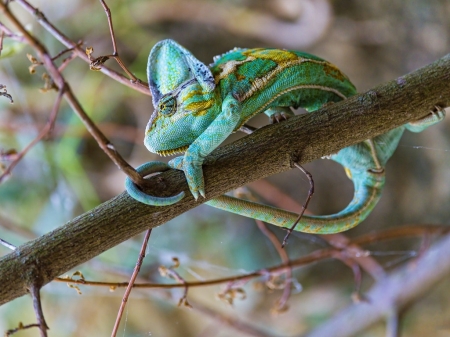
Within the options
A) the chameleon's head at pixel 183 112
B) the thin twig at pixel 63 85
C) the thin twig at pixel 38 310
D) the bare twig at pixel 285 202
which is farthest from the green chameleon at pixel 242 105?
the bare twig at pixel 285 202

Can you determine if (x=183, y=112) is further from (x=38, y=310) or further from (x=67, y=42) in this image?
(x=38, y=310)

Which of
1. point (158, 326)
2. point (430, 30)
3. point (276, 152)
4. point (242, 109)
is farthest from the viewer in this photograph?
point (430, 30)

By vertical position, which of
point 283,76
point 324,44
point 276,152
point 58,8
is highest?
point 324,44

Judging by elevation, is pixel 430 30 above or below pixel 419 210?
above

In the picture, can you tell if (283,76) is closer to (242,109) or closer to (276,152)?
(242,109)

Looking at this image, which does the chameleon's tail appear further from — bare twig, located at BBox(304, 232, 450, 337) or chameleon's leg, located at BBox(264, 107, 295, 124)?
bare twig, located at BBox(304, 232, 450, 337)

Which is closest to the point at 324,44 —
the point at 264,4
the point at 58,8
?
the point at 264,4

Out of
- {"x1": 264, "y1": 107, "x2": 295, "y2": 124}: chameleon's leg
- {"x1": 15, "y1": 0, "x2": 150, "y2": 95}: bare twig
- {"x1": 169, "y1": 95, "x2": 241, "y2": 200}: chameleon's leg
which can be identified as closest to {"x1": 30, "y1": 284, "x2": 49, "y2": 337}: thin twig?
{"x1": 169, "y1": 95, "x2": 241, "y2": 200}: chameleon's leg

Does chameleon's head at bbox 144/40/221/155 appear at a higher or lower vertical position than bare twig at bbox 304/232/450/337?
lower
